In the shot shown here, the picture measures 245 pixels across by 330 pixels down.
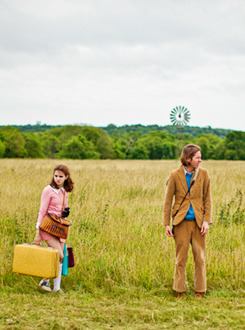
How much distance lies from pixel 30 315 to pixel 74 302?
21.8 inches

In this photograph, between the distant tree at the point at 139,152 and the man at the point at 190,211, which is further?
the distant tree at the point at 139,152

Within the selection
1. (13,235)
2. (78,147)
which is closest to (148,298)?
(13,235)

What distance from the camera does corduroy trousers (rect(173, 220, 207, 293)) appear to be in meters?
3.88

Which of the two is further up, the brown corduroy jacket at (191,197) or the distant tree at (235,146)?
the distant tree at (235,146)

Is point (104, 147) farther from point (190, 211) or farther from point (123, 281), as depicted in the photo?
point (190, 211)

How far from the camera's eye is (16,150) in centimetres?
6894

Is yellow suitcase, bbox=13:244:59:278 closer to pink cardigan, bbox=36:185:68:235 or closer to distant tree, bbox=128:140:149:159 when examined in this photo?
pink cardigan, bbox=36:185:68:235

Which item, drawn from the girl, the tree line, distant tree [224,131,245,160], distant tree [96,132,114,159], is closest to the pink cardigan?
the girl

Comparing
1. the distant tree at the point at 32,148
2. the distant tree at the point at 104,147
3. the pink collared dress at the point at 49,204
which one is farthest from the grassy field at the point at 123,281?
the distant tree at the point at 104,147

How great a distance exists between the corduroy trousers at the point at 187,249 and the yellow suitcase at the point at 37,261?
1.49m

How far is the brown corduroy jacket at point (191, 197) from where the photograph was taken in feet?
12.6

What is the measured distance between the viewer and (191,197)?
3869mm

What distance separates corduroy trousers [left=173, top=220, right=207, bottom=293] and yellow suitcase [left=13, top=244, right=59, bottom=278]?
149 cm

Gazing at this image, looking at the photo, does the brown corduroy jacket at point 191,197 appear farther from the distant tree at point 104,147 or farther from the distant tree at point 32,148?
the distant tree at point 104,147
